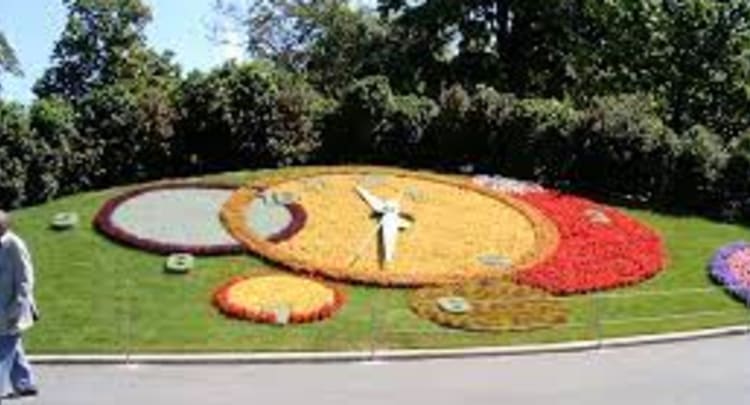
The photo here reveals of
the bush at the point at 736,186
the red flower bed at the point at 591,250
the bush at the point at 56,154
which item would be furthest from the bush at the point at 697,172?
the bush at the point at 56,154

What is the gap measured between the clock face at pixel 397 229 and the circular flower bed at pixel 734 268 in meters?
3.26

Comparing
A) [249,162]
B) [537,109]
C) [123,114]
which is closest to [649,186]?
[537,109]

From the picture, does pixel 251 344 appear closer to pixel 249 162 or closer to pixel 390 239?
pixel 390 239

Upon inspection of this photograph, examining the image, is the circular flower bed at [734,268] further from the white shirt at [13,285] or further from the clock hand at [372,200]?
the white shirt at [13,285]

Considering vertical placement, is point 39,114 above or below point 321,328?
above

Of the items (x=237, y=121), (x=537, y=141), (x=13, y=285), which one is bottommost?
(x=537, y=141)

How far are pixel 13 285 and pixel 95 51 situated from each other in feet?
130

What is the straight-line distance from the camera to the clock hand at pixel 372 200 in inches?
1200

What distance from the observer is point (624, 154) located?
1369 inches

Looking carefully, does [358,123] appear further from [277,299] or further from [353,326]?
[353,326]

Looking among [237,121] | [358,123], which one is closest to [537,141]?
[358,123]

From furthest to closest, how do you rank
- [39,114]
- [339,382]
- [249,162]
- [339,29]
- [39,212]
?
[339,29], [249,162], [39,114], [39,212], [339,382]

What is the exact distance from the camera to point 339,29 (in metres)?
61.0

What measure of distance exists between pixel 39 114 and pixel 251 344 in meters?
12.5
